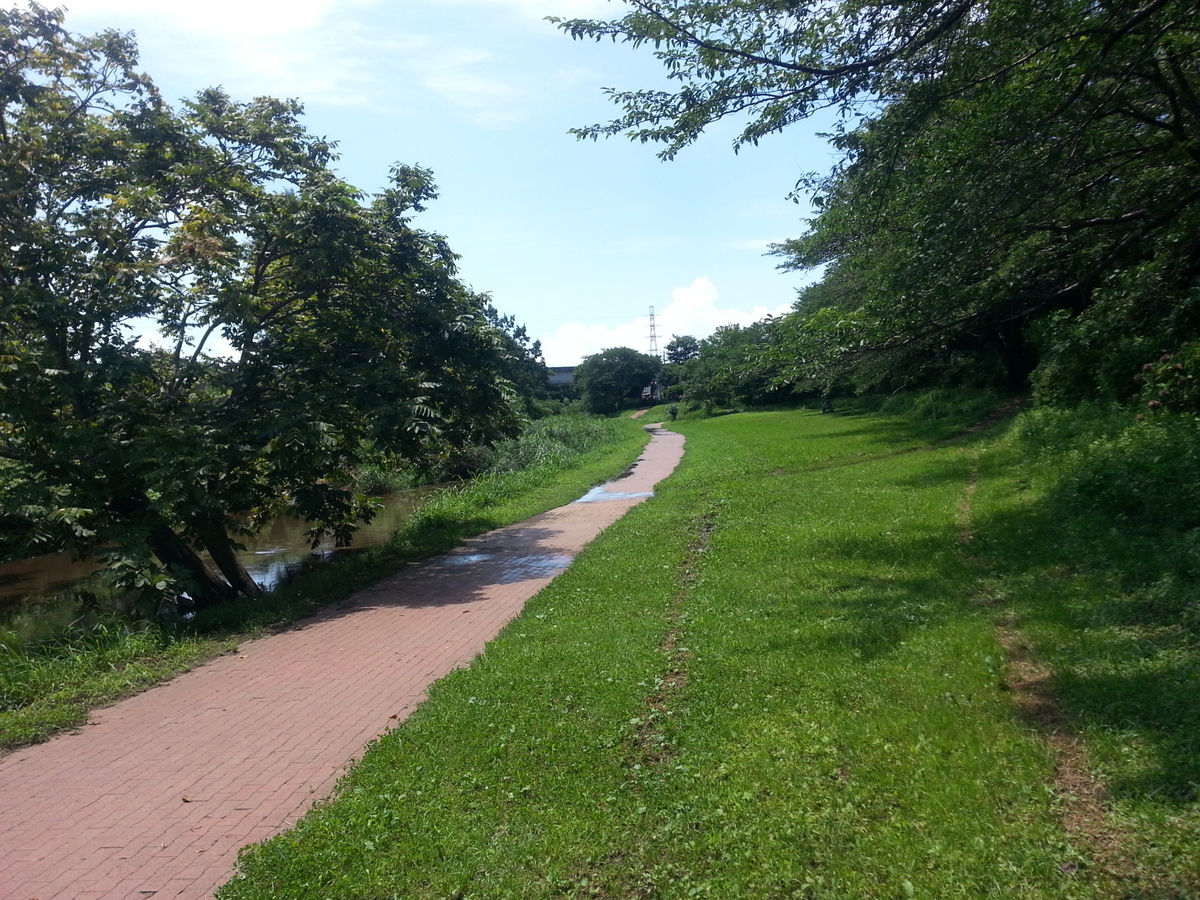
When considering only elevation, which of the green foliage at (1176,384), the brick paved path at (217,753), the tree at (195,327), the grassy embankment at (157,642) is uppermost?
the tree at (195,327)

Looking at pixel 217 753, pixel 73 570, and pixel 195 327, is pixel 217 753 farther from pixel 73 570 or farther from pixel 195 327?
pixel 73 570

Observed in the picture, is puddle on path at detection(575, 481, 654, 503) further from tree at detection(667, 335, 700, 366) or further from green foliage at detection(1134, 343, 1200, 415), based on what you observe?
tree at detection(667, 335, 700, 366)

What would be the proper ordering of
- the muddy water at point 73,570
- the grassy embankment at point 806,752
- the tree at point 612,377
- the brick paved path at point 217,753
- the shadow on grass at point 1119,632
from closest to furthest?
the grassy embankment at point 806,752, the shadow on grass at point 1119,632, the brick paved path at point 217,753, the muddy water at point 73,570, the tree at point 612,377

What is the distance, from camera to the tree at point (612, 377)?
299 feet

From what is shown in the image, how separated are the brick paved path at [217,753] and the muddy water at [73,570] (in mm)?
5271

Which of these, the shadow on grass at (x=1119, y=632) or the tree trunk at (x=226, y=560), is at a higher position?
the tree trunk at (x=226, y=560)

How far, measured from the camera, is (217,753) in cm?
566

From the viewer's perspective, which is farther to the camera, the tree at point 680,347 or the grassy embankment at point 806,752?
the tree at point 680,347

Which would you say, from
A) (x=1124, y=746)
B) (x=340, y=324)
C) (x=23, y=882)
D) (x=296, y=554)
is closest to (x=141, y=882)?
(x=23, y=882)

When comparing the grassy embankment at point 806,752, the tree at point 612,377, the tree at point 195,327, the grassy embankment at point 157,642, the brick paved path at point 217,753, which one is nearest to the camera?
the grassy embankment at point 806,752

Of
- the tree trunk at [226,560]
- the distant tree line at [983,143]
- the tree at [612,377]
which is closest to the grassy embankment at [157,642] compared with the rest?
the tree trunk at [226,560]

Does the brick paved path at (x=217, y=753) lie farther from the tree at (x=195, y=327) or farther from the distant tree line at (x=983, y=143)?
the distant tree line at (x=983, y=143)

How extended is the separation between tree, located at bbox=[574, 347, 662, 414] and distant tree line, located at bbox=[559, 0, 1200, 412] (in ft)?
253

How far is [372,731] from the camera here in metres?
5.85
